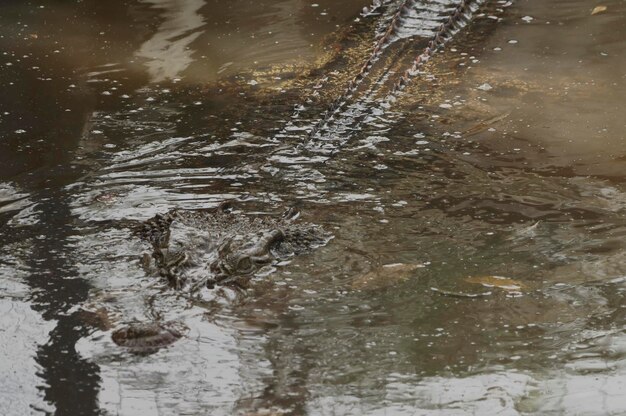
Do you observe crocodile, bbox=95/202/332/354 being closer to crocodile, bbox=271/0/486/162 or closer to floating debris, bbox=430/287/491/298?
floating debris, bbox=430/287/491/298

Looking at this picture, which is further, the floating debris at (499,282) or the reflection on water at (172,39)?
the reflection on water at (172,39)

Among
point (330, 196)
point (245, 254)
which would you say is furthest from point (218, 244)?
point (330, 196)

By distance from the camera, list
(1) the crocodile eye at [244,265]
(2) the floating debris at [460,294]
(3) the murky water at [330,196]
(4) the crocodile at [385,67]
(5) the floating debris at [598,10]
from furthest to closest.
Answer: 1. (5) the floating debris at [598,10]
2. (4) the crocodile at [385,67]
3. (1) the crocodile eye at [244,265]
4. (2) the floating debris at [460,294]
5. (3) the murky water at [330,196]

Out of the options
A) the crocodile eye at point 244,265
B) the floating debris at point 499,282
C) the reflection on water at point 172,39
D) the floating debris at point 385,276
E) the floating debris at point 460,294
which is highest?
the crocodile eye at point 244,265

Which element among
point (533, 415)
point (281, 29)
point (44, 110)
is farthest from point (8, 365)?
point (281, 29)

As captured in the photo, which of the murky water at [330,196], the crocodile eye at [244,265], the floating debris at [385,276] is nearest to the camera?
the murky water at [330,196]

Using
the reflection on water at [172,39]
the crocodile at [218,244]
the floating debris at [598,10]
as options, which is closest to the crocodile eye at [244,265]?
the crocodile at [218,244]

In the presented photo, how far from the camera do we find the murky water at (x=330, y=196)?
14.3ft

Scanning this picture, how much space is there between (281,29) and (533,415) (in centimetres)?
701

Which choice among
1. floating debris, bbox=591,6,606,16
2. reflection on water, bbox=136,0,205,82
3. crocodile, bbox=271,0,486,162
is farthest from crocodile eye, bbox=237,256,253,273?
floating debris, bbox=591,6,606,16

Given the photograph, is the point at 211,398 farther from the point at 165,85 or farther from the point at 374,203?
the point at 165,85

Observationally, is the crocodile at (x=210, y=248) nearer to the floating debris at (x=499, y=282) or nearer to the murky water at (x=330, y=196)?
the murky water at (x=330, y=196)

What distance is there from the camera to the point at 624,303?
16.3ft

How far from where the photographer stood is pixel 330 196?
6.46 metres
